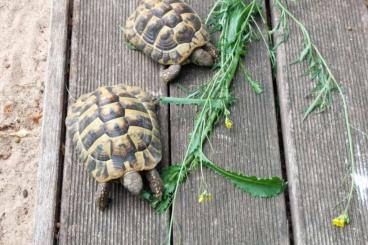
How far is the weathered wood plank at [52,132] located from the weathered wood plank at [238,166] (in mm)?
568

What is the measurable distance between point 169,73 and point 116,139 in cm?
46

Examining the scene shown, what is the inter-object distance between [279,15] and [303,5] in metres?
0.16

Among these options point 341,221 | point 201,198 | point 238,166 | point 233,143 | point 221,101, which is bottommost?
point 341,221

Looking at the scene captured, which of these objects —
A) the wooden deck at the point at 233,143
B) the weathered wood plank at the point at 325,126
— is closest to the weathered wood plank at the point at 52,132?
the wooden deck at the point at 233,143

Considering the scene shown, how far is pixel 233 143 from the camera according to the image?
2.35 metres

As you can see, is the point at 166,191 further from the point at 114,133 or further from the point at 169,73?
the point at 169,73

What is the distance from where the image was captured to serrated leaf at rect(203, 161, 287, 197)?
7.23 ft

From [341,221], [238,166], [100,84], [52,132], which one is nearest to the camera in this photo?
[341,221]

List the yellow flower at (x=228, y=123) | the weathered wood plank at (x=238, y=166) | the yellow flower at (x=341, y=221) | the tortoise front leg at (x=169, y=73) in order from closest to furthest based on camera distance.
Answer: the yellow flower at (x=341, y=221) < the weathered wood plank at (x=238, y=166) < the yellow flower at (x=228, y=123) < the tortoise front leg at (x=169, y=73)

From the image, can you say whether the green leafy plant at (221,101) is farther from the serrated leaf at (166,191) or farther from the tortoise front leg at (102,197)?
the tortoise front leg at (102,197)

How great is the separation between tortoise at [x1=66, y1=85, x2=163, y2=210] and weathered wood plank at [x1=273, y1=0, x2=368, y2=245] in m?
0.65

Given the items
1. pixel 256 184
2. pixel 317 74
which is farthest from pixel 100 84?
pixel 317 74

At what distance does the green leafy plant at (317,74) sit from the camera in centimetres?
233

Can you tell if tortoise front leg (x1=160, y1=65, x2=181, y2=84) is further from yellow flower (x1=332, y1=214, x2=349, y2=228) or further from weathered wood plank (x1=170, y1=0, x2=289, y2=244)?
yellow flower (x1=332, y1=214, x2=349, y2=228)
